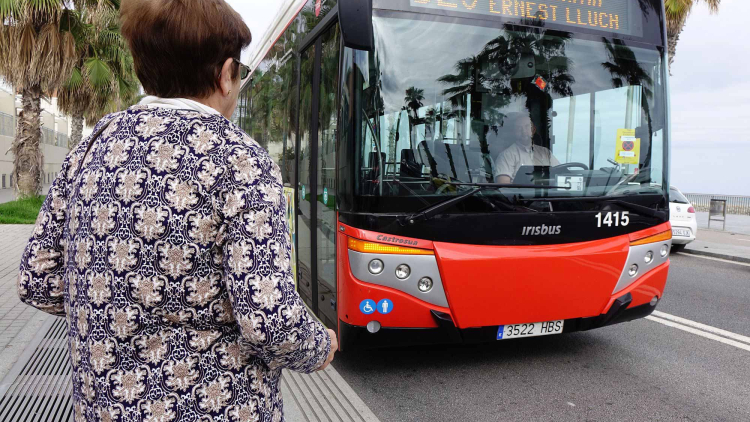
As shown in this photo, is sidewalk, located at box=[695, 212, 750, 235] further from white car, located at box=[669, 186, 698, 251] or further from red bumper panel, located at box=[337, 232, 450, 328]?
red bumper panel, located at box=[337, 232, 450, 328]

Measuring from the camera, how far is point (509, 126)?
176 inches

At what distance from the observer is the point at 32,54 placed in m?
15.5

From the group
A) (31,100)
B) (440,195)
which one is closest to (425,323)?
(440,195)

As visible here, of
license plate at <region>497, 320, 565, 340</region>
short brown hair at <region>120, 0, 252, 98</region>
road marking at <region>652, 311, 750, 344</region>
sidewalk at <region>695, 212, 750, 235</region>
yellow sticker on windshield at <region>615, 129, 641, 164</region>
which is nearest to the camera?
short brown hair at <region>120, 0, 252, 98</region>

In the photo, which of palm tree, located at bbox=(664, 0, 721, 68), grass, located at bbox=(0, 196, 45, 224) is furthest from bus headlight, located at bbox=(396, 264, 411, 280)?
palm tree, located at bbox=(664, 0, 721, 68)

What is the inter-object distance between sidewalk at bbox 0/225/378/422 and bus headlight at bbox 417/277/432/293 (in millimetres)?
880

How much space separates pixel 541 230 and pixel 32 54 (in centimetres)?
1553

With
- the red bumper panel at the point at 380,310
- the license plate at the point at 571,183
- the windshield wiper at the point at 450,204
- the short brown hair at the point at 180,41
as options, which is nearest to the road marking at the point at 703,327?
the license plate at the point at 571,183

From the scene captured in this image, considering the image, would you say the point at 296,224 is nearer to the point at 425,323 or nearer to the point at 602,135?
the point at 425,323

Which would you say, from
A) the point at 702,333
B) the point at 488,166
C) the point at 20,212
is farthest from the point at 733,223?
the point at 20,212

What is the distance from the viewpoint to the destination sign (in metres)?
4.43

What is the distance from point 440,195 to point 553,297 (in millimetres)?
1162

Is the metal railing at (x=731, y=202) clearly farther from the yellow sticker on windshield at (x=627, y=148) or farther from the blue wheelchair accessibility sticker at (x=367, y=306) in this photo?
the blue wheelchair accessibility sticker at (x=367, y=306)

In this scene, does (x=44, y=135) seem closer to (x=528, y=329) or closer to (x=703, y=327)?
(x=703, y=327)
